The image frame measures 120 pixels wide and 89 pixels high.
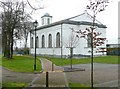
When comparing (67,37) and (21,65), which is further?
(67,37)

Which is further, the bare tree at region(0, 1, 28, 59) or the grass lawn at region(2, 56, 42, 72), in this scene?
the bare tree at region(0, 1, 28, 59)

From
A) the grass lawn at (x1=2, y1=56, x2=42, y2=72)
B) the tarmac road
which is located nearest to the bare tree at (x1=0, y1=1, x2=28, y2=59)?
the grass lawn at (x1=2, y1=56, x2=42, y2=72)

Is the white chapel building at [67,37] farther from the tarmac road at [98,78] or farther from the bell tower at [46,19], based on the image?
the tarmac road at [98,78]

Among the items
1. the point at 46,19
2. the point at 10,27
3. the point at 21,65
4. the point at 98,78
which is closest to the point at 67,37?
the point at 10,27

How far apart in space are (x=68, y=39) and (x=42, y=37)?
1774 cm

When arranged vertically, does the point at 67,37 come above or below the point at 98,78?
above

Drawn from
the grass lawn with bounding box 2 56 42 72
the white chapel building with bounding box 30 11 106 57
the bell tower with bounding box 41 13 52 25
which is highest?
the bell tower with bounding box 41 13 52 25

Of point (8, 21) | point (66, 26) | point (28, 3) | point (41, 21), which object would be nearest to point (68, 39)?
point (66, 26)

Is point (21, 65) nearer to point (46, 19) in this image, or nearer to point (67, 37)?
point (67, 37)

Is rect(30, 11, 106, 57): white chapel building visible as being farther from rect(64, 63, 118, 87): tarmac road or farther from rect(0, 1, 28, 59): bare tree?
rect(64, 63, 118, 87): tarmac road

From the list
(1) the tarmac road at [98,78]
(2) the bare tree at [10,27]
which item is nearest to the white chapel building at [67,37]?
(2) the bare tree at [10,27]

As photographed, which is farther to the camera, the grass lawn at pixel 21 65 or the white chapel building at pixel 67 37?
the white chapel building at pixel 67 37

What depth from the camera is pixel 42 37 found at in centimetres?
7869

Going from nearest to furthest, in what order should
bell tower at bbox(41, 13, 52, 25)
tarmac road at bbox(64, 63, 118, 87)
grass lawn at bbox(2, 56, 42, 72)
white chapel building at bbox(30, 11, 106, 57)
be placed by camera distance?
tarmac road at bbox(64, 63, 118, 87) < grass lawn at bbox(2, 56, 42, 72) < white chapel building at bbox(30, 11, 106, 57) < bell tower at bbox(41, 13, 52, 25)
